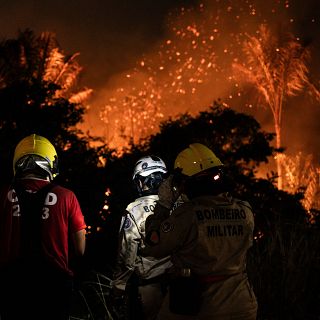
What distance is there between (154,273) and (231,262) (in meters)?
1.05

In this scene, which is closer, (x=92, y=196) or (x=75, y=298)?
(x=75, y=298)

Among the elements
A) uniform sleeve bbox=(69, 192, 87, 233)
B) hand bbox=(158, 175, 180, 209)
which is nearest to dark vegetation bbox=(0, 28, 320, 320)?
uniform sleeve bbox=(69, 192, 87, 233)

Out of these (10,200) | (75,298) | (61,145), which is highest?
(61,145)

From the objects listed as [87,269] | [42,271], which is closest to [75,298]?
[87,269]

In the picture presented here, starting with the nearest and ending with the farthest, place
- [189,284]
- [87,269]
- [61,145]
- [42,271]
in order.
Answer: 1. [189,284]
2. [42,271]
3. [87,269]
4. [61,145]

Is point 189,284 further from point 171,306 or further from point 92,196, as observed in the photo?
point 92,196

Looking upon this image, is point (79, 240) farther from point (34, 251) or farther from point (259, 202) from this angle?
point (259, 202)

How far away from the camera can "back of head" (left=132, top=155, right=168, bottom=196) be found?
459 cm

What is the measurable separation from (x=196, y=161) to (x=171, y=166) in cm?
652

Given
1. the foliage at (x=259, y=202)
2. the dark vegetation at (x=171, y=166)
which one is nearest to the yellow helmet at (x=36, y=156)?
the dark vegetation at (x=171, y=166)

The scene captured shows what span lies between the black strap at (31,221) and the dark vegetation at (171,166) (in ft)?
8.65

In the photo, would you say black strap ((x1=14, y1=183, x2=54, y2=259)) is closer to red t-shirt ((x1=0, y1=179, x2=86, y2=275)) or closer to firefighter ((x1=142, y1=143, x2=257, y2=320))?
red t-shirt ((x1=0, y1=179, x2=86, y2=275))

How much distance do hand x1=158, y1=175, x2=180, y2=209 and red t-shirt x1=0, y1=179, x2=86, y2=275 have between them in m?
0.64

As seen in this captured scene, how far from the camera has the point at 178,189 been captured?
3652 mm
